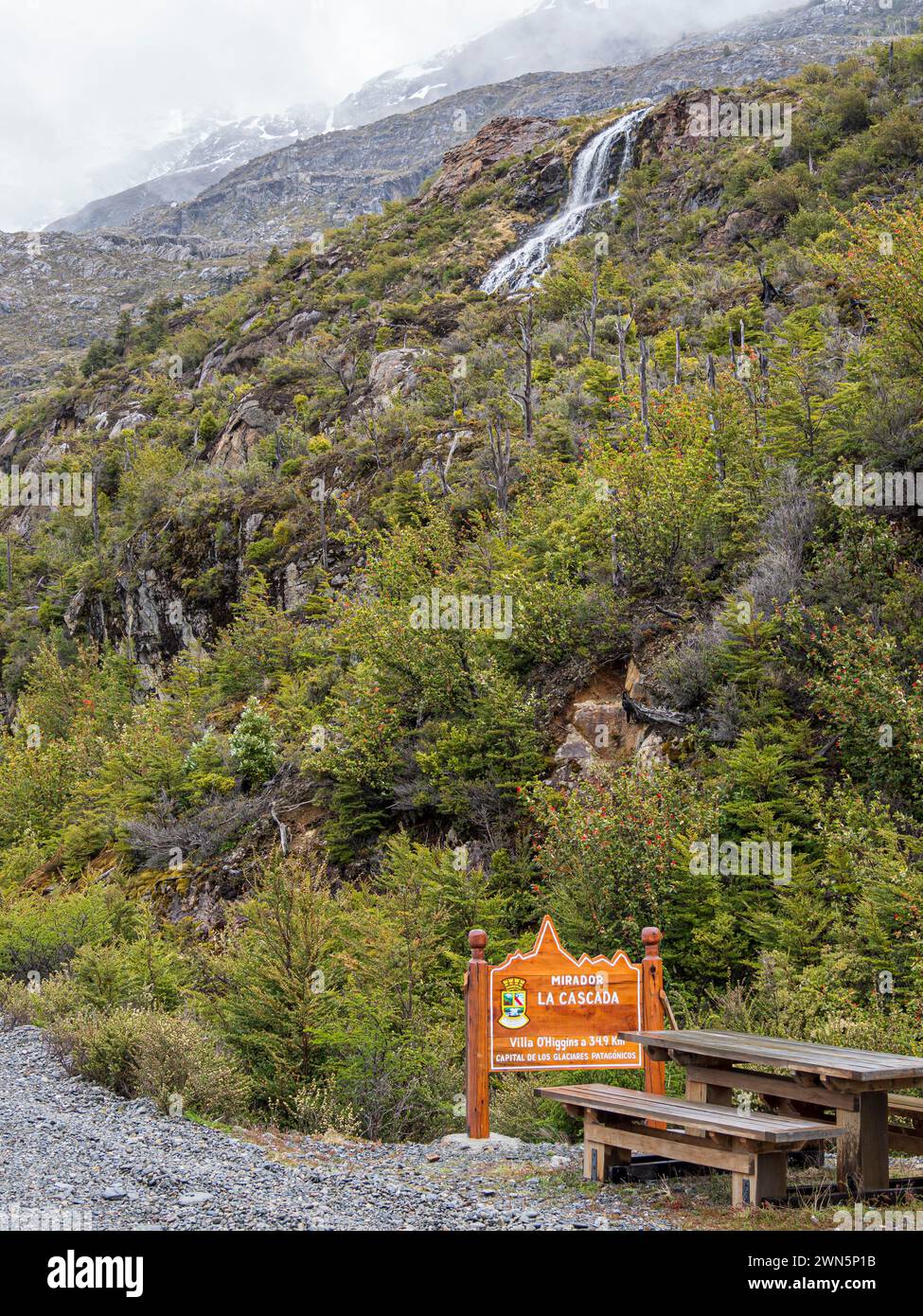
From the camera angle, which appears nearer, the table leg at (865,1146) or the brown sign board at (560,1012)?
the table leg at (865,1146)

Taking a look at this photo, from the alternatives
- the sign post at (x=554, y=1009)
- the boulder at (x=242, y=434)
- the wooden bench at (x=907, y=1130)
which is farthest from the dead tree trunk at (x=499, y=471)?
the boulder at (x=242, y=434)

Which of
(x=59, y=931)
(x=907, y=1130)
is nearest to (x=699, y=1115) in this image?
(x=907, y=1130)

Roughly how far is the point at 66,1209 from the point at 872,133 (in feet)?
133

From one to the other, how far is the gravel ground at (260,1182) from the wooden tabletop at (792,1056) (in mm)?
892

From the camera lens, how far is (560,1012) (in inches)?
331

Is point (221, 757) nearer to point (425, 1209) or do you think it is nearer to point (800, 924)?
point (800, 924)

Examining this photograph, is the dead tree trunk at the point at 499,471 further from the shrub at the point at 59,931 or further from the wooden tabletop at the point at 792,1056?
the wooden tabletop at the point at 792,1056

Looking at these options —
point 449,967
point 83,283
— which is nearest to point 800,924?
point 449,967

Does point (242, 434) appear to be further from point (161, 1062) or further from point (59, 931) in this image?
point (161, 1062)

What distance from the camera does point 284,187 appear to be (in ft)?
643

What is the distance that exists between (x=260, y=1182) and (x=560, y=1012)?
302 centimetres

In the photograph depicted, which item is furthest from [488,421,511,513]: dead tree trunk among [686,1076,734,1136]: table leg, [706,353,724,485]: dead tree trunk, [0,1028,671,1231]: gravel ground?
[686,1076,734,1136]: table leg

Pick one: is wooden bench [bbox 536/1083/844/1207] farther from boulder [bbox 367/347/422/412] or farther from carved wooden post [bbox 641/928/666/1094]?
boulder [bbox 367/347/422/412]

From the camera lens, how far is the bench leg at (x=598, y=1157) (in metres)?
6.18
